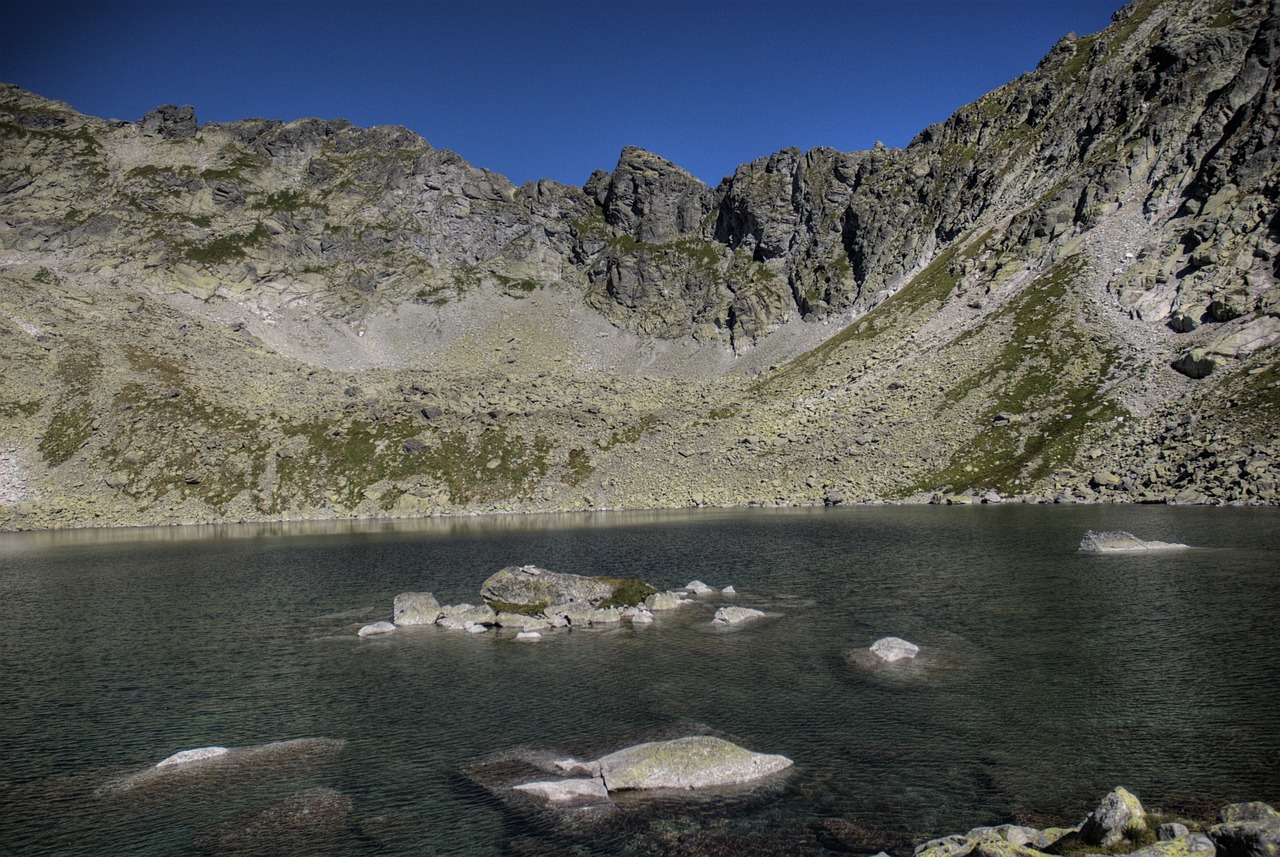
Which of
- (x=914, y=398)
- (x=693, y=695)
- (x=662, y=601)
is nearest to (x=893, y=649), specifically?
(x=693, y=695)

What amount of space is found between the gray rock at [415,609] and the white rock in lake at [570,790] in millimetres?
25658

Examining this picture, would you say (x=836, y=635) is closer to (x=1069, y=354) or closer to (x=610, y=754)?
(x=610, y=754)

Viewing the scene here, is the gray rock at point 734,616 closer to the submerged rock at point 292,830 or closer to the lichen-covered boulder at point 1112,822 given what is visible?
the submerged rock at point 292,830

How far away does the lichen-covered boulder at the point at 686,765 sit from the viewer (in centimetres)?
2031

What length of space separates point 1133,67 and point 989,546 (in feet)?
524

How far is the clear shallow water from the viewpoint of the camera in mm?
18578

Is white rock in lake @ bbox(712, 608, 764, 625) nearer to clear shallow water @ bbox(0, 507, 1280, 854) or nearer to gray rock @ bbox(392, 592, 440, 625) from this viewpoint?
clear shallow water @ bbox(0, 507, 1280, 854)

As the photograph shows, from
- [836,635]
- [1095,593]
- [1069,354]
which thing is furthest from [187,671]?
[1069,354]

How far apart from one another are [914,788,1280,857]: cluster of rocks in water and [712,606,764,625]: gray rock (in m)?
24.4

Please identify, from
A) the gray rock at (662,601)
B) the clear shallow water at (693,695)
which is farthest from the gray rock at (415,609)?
the gray rock at (662,601)

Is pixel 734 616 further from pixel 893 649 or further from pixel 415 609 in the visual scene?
pixel 415 609

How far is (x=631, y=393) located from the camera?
168 meters

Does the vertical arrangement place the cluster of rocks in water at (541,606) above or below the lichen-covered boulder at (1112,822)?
below

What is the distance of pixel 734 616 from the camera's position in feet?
133
